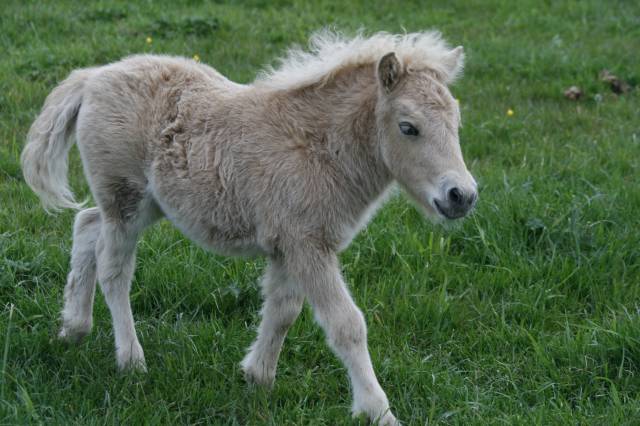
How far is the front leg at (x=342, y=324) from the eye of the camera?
367 cm

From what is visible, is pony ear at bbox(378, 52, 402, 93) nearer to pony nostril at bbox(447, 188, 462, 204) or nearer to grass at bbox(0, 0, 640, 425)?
pony nostril at bbox(447, 188, 462, 204)

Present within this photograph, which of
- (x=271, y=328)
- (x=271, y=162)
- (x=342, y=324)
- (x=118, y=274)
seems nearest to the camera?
(x=342, y=324)

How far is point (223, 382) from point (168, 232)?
5.19 feet

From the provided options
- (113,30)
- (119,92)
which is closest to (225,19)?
(113,30)

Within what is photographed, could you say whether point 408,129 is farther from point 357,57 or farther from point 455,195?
point 357,57

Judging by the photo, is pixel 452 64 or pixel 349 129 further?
pixel 452 64

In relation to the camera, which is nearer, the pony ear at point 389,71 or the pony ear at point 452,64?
the pony ear at point 389,71

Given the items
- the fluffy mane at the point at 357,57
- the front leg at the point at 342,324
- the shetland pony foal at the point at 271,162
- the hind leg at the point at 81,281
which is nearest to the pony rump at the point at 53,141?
the shetland pony foal at the point at 271,162

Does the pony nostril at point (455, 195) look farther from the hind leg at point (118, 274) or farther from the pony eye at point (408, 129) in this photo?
the hind leg at point (118, 274)

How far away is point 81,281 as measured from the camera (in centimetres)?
449

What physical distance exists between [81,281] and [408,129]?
6.50 ft

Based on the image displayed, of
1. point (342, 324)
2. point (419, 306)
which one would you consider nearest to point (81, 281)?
point (342, 324)

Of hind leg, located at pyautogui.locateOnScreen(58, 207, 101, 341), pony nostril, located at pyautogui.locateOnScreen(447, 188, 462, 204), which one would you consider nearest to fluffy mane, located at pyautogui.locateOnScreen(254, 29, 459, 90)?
pony nostril, located at pyautogui.locateOnScreen(447, 188, 462, 204)

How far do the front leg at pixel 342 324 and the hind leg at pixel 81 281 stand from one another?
1.31m
